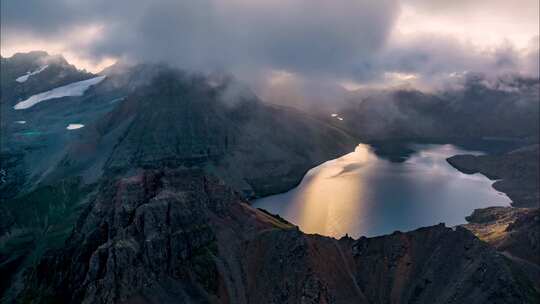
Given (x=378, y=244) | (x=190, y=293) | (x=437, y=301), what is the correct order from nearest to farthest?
(x=437, y=301) → (x=190, y=293) → (x=378, y=244)

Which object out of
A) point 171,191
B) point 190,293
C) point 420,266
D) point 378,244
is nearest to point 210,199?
point 171,191

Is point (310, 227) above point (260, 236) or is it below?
below

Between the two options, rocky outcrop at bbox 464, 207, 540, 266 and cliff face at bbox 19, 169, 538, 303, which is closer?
cliff face at bbox 19, 169, 538, 303

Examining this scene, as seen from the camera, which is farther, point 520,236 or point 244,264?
point 520,236

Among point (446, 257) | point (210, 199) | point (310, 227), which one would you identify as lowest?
point (310, 227)

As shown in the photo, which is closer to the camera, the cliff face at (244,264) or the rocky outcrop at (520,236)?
the cliff face at (244,264)

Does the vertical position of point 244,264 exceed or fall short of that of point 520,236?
it falls short

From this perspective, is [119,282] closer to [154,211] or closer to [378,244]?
[154,211]

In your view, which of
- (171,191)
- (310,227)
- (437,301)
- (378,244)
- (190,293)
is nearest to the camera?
(437,301)
